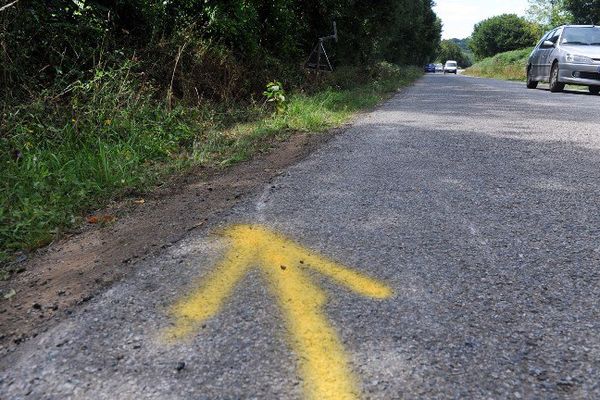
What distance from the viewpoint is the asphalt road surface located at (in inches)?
53.1

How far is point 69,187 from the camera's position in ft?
11.0

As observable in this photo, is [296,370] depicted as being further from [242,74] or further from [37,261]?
[242,74]

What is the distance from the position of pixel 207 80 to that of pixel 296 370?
241 inches

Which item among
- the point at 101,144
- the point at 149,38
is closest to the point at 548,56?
the point at 149,38

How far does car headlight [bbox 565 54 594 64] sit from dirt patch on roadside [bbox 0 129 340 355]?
31.4 ft

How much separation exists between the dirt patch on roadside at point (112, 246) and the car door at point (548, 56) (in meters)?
10.3

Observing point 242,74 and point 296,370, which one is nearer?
point 296,370

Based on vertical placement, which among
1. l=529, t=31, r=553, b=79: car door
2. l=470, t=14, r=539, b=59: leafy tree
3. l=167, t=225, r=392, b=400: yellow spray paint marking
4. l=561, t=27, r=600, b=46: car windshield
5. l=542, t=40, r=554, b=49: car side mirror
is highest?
l=470, t=14, r=539, b=59: leafy tree

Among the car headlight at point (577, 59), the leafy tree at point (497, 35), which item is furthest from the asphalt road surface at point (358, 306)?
the leafy tree at point (497, 35)

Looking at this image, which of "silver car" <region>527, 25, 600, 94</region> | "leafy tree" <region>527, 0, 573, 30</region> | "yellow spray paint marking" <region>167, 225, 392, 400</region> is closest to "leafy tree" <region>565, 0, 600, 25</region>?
"leafy tree" <region>527, 0, 573, 30</region>

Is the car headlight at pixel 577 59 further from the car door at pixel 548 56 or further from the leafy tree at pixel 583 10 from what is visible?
the leafy tree at pixel 583 10

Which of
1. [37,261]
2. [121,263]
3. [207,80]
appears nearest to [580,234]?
[121,263]

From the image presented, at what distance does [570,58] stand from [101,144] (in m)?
10.5

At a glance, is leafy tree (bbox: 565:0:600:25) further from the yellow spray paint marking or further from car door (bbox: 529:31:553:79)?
the yellow spray paint marking
